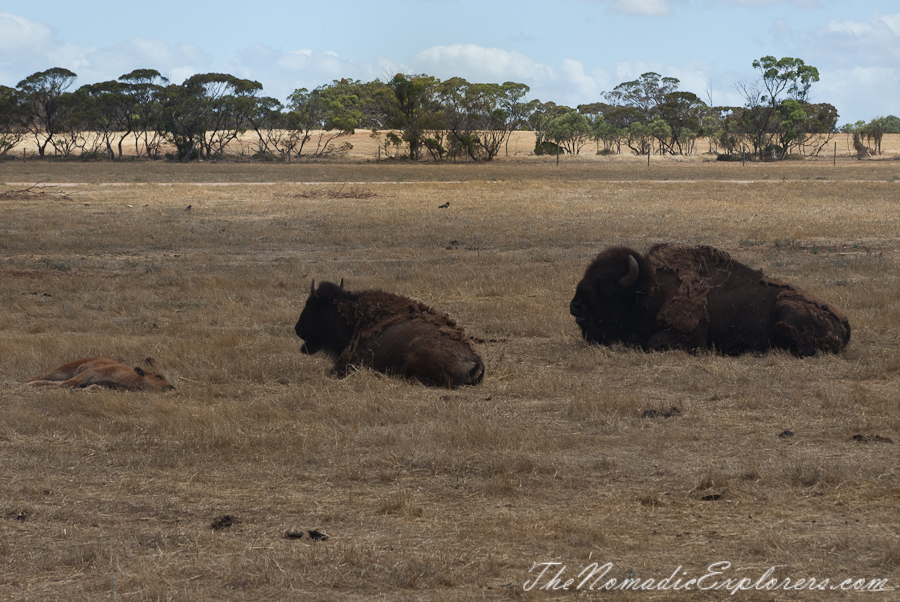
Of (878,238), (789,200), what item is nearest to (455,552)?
(878,238)

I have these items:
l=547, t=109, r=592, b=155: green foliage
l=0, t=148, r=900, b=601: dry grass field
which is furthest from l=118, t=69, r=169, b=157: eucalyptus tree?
l=0, t=148, r=900, b=601: dry grass field

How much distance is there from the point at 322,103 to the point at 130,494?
85426mm

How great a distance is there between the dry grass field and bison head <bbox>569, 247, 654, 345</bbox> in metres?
0.32

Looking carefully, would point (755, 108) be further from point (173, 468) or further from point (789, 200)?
point (173, 468)

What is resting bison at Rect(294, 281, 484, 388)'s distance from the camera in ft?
24.9

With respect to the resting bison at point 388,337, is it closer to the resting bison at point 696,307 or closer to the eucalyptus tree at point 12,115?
the resting bison at point 696,307

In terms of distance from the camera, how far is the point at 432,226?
2134 cm

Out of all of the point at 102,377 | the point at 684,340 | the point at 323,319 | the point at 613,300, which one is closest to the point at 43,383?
the point at 102,377

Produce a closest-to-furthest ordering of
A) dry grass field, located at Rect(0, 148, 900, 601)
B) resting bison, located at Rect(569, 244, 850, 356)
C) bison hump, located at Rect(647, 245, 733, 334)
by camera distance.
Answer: dry grass field, located at Rect(0, 148, 900, 601), resting bison, located at Rect(569, 244, 850, 356), bison hump, located at Rect(647, 245, 733, 334)

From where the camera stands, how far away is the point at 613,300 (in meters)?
9.09

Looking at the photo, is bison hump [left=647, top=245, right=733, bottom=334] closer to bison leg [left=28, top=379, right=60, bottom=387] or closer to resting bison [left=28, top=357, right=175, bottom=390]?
resting bison [left=28, top=357, right=175, bottom=390]

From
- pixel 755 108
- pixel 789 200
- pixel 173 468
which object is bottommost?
pixel 173 468

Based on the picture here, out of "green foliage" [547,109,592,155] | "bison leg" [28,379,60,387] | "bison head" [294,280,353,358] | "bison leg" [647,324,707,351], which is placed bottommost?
"bison leg" [28,379,60,387]

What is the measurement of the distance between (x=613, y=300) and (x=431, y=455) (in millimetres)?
4091
